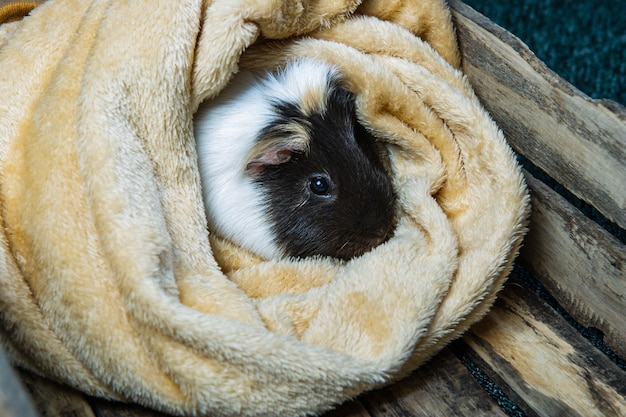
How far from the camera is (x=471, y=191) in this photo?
1726mm

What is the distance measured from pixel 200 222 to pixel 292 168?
0.30m

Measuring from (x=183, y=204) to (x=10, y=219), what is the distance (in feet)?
1.16

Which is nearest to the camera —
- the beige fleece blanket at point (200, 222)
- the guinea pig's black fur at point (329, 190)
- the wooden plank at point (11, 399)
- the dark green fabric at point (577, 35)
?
the wooden plank at point (11, 399)

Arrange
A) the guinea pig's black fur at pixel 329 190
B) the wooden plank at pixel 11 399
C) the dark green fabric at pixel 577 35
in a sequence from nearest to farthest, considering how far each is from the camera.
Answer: the wooden plank at pixel 11 399 < the guinea pig's black fur at pixel 329 190 < the dark green fabric at pixel 577 35

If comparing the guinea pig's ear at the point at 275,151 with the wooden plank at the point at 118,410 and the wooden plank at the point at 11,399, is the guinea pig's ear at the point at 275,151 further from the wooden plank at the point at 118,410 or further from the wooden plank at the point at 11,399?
the wooden plank at the point at 11,399

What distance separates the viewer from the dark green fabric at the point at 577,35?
2.43 m

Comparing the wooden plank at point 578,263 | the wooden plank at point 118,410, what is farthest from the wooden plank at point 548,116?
the wooden plank at point 118,410

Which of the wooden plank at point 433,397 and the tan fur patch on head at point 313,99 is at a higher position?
the tan fur patch on head at point 313,99

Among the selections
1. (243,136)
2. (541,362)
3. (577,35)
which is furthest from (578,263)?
(577,35)

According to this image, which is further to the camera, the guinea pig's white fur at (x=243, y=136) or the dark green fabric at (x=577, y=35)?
the dark green fabric at (x=577, y=35)

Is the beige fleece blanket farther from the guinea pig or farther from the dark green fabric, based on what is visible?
the dark green fabric

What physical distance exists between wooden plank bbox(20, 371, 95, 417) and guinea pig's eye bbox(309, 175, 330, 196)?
71 centimetres

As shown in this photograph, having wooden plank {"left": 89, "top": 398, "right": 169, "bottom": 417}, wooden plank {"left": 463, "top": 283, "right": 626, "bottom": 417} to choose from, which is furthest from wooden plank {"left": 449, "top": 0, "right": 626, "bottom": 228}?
wooden plank {"left": 89, "top": 398, "right": 169, "bottom": 417}

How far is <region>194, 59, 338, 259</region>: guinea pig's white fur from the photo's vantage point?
1771 millimetres
